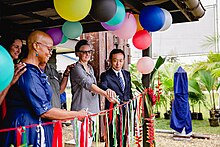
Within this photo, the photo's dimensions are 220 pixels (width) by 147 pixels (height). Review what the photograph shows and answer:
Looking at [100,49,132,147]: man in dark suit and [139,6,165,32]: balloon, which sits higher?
[139,6,165,32]: balloon

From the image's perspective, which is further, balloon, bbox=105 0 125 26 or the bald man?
balloon, bbox=105 0 125 26

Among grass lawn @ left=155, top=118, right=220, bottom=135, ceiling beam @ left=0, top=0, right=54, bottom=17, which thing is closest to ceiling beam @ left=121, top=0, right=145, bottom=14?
ceiling beam @ left=0, top=0, right=54, bottom=17

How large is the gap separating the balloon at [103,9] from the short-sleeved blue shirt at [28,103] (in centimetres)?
66

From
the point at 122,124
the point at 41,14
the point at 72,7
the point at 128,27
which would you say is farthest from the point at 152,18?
the point at 41,14

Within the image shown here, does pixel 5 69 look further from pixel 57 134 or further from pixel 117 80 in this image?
pixel 117 80

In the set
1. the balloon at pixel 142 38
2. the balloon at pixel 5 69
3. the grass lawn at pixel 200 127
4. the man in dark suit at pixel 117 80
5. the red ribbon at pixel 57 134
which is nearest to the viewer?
the balloon at pixel 5 69

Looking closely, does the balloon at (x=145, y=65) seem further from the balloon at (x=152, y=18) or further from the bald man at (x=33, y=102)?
the bald man at (x=33, y=102)

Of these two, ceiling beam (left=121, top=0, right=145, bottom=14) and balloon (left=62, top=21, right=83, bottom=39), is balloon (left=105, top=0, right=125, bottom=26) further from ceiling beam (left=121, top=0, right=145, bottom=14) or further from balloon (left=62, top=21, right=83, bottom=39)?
balloon (left=62, top=21, right=83, bottom=39)

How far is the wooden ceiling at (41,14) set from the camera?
2.42 m

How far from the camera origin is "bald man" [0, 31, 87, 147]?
1.50 meters

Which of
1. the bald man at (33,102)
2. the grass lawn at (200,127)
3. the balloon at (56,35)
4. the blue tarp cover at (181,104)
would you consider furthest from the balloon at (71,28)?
the grass lawn at (200,127)

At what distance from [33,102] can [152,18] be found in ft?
4.79

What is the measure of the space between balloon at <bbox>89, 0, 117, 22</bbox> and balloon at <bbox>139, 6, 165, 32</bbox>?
624 mm

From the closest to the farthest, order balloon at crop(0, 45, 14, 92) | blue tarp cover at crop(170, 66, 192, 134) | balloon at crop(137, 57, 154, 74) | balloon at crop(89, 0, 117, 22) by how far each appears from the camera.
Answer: balloon at crop(0, 45, 14, 92) < balloon at crop(89, 0, 117, 22) < balloon at crop(137, 57, 154, 74) < blue tarp cover at crop(170, 66, 192, 134)
